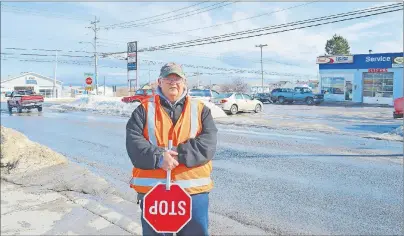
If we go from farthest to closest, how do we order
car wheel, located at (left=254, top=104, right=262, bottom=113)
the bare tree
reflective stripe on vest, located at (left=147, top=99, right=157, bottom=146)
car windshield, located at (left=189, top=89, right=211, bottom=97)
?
the bare tree < car wheel, located at (left=254, top=104, right=262, bottom=113) < car windshield, located at (left=189, top=89, right=211, bottom=97) < reflective stripe on vest, located at (left=147, top=99, right=157, bottom=146)

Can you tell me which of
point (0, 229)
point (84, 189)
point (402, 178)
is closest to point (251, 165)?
point (402, 178)

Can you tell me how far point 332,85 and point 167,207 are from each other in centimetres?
4141

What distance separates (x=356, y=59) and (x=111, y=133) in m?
32.3

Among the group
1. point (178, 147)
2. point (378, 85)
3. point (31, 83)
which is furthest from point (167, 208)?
point (31, 83)

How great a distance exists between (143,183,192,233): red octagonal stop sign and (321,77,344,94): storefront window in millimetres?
40172

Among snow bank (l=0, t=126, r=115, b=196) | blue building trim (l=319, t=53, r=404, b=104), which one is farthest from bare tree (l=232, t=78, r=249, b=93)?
snow bank (l=0, t=126, r=115, b=196)

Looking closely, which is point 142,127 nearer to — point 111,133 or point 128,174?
point 128,174

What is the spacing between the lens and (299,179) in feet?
22.1

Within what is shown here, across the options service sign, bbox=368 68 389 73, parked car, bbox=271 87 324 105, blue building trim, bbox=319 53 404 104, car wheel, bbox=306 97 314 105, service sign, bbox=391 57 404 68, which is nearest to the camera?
service sign, bbox=391 57 404 68

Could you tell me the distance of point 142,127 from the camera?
2.98 meters

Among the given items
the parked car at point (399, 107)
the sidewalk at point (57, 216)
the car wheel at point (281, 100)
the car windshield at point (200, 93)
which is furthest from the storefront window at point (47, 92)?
the sidewalk at point (57, 216)

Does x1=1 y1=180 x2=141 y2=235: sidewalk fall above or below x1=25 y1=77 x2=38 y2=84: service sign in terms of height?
below

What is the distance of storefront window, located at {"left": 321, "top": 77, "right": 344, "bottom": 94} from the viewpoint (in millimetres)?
40219

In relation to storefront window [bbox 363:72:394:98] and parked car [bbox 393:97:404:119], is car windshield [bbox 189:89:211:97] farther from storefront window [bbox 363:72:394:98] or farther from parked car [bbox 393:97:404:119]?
storefront window [bbox 363:72:394:98]
